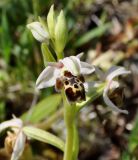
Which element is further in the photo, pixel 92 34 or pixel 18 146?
pixel 92 34

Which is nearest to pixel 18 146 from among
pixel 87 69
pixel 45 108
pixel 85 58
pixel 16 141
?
pixel 16 141

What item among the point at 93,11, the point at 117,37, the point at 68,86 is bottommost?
the point at 117,37

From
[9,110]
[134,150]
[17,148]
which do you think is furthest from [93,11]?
[17,148]

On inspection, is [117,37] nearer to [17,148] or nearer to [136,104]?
[136,104]

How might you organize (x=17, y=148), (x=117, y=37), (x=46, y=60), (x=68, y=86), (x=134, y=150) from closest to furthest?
(x=68, y=86), (x=46, y=60), (x=17, y=148), (x=134, y=150), (x=117, y=37)

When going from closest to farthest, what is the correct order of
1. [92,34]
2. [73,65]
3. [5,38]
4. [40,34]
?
[73,65]
[40,34]
[5,38]
[92,34]

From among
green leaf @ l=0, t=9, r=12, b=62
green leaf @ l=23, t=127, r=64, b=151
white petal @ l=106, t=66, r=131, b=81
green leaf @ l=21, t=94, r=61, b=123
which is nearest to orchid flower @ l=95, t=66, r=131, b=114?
white petal @ l=106, t=66, r=131, b=81

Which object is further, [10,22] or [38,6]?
[10,22]

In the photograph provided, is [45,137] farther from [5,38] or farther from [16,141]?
[5,38]

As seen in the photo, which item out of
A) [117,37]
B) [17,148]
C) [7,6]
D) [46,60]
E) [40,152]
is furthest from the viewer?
[117,37]
